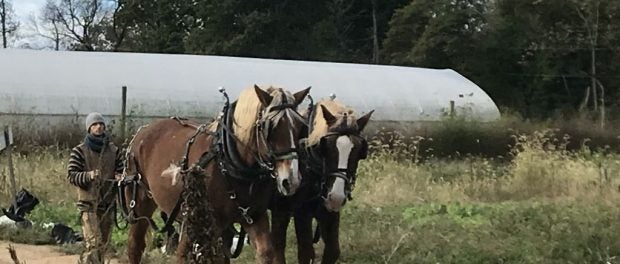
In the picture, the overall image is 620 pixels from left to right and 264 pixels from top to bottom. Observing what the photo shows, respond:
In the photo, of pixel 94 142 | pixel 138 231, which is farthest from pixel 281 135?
pixel 94 142

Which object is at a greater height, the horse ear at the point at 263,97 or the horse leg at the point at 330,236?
the horse ear at the point at 263,97

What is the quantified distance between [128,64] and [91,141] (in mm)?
13467

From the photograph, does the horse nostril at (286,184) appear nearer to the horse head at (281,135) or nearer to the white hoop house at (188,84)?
the horse head at (281,135)

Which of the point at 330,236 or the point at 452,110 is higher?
the point at 452,110

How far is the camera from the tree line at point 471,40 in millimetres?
31370

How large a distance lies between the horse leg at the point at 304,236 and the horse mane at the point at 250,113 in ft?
3.51

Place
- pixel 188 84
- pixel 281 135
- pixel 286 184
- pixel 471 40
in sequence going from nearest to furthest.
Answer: pixel 286 184 < pixel 281 135 < pixel 188 84 < pixel 471 40

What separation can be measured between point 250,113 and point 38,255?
13.2 ft

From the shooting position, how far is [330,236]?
6578mm

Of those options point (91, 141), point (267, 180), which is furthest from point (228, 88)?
point (267, 180)

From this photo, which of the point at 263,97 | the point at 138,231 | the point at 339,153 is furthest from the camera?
the point at 138,231

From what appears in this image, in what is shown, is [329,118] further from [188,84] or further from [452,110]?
[452,110]

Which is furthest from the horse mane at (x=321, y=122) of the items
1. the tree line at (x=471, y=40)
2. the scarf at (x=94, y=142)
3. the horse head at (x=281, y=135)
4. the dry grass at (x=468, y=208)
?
the tree line at (x=471, y=40)

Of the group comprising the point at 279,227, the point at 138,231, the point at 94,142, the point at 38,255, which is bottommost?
the point at 38,255
